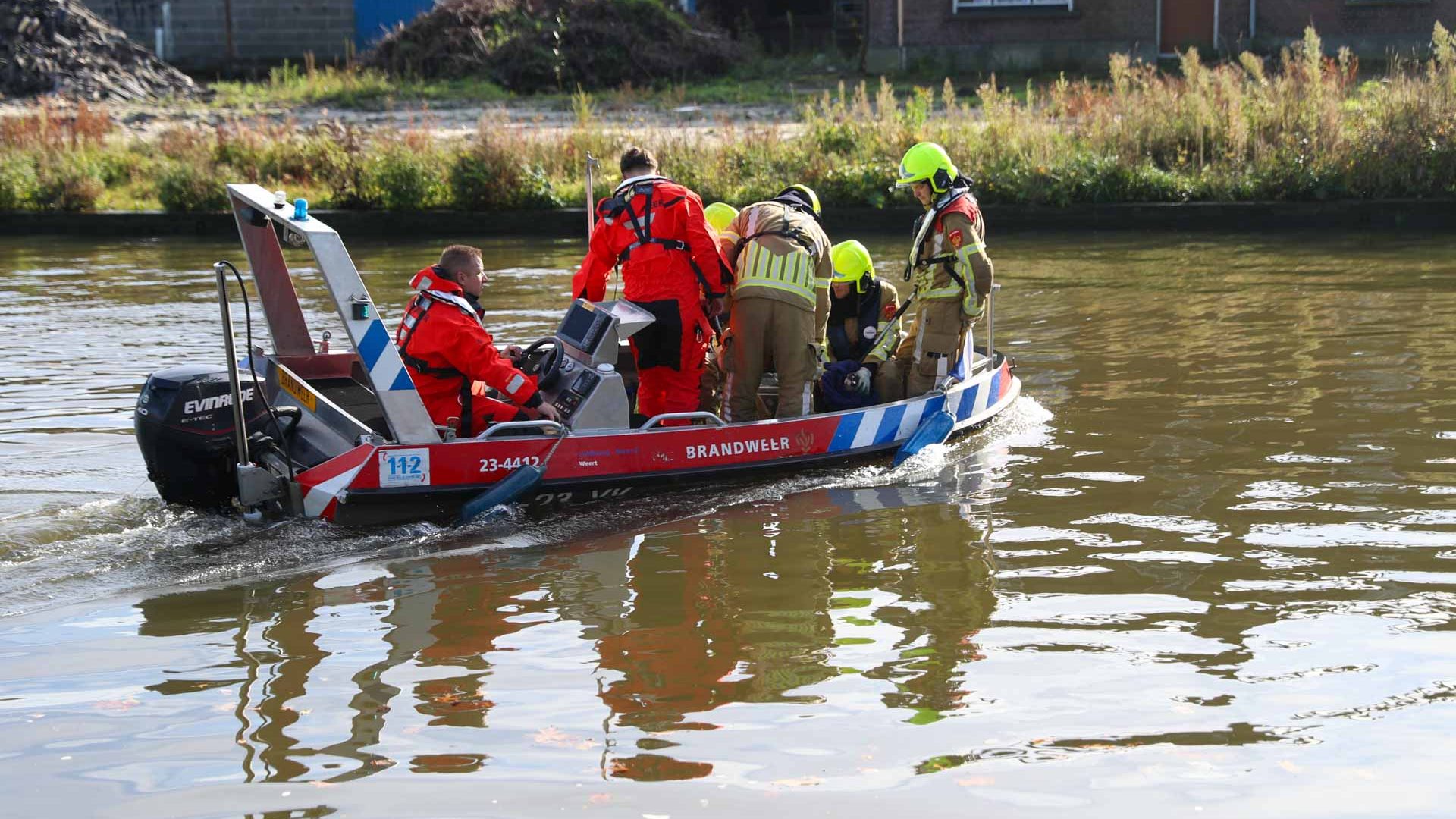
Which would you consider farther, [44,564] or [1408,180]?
[1408,180]

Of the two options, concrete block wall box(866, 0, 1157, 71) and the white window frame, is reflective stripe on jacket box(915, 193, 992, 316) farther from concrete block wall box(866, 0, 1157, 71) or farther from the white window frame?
the white window frame

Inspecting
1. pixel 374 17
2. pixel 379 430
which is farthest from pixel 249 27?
pixel 379 430

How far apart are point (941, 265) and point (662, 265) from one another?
187 cm

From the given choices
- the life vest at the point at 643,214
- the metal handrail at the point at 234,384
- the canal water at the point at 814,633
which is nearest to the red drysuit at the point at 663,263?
the life vest at the point at 643,214

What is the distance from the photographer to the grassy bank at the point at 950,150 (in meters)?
17.7

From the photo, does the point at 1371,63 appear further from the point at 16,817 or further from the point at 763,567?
the point at 16,817

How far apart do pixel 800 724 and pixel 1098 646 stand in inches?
54.1

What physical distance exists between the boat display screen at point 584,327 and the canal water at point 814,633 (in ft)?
2.96

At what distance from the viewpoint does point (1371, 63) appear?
26766 mm

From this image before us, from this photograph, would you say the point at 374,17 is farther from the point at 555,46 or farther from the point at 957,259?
the point at 957,259

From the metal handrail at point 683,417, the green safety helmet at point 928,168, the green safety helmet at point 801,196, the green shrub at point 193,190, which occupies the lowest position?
the metal handrail at point 683,417

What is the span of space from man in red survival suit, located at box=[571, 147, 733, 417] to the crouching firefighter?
1.14 metres

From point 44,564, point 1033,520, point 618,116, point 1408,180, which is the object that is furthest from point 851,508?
point 618,116

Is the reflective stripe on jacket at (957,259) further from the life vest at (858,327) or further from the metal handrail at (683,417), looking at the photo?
the metal handrail at (683,417)
